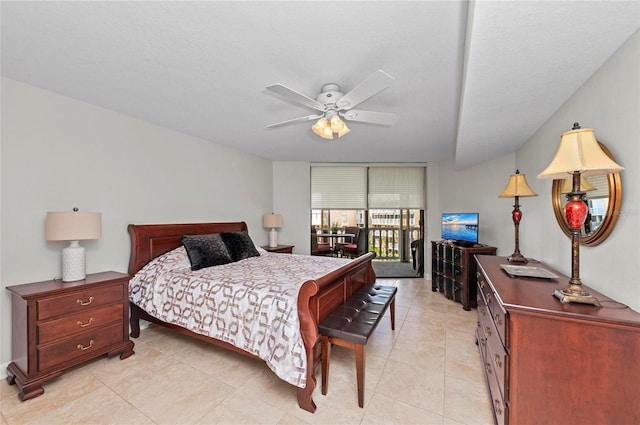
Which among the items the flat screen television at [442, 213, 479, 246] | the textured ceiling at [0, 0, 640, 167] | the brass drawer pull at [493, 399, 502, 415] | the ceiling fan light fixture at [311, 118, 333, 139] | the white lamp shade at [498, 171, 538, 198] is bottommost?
the brass drawer pull at [493, 399, 502, 415]

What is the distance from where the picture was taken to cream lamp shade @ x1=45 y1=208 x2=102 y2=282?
2.09 meters

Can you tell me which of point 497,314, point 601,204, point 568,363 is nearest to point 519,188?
point 601,204

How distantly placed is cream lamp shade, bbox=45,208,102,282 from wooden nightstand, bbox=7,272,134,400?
0.11 meters

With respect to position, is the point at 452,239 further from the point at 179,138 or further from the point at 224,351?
the point at 179,138

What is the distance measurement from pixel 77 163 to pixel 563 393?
3951 mm

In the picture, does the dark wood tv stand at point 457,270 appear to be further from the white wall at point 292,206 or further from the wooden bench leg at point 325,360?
the wooden bench leg at point 325,360

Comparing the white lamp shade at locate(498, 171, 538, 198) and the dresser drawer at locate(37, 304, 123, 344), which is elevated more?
the white lamp shade at locate(498, 171, 538, 198)

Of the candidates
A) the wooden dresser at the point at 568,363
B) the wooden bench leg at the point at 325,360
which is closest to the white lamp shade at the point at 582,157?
the wooden dresser at the point at 568,363

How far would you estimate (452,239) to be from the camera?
4305 mm

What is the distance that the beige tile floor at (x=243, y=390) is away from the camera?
1.70 meters

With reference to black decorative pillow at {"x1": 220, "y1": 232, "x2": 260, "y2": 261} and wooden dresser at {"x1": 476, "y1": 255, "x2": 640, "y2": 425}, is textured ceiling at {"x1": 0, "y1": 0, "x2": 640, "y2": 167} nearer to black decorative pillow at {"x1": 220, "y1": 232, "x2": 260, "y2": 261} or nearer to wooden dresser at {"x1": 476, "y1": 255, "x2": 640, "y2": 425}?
wooden dresser at {"x1": 476, "y1": 255, "x2": 640, "y2": 425}

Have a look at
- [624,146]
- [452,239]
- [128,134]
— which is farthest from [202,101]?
[452,239]

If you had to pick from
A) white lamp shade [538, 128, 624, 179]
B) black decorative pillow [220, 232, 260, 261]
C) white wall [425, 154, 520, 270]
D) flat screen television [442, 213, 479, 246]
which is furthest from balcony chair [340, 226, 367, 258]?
white lamp shade [538, 128, 624, 179]

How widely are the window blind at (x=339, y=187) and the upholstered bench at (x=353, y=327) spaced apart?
10.2 feet
